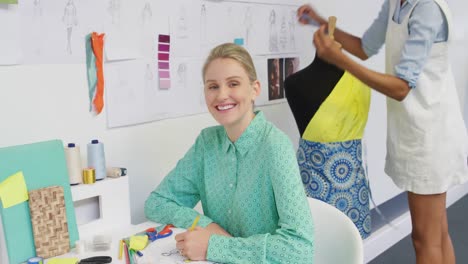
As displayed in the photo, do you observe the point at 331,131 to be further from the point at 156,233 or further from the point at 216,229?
the point at 156,233

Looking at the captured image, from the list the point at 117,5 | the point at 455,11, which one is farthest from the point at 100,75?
the point at 455,11

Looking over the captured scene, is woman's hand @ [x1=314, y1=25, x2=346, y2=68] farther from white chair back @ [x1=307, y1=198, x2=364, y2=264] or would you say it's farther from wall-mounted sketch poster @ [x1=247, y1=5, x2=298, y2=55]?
white chair back @ [x1=307, y1=198, x2=364, y2=264]

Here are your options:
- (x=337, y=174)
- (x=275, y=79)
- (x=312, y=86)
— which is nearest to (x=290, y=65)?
(x=275, y=79)

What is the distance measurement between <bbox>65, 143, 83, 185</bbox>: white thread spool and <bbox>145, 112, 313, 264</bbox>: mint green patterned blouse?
0.63 feet

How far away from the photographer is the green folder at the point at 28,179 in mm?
1000

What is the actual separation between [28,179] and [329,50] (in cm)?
94

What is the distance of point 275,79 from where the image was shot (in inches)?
78.0

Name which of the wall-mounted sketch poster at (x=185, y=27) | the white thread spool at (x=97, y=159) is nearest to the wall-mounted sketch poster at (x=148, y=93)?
the wall-mounted sketch poster at (x=185, y=27)

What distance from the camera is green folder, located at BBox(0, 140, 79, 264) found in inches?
39.4

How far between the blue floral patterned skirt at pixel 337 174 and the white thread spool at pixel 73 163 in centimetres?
77

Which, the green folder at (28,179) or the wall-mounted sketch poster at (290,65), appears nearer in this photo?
the green folder at (28,179)

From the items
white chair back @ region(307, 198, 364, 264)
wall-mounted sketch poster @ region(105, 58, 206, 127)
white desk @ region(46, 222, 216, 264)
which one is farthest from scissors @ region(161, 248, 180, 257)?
wall-mounted sketch poster @ region(105, 58, 206, 127)

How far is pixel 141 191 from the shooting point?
1.51m

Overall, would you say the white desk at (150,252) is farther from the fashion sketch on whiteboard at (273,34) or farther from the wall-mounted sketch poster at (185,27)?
the fashion sketch on whiteboard at (273,34)
